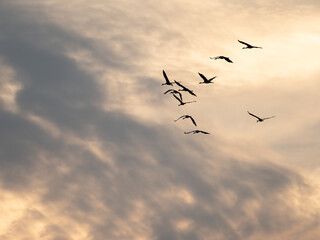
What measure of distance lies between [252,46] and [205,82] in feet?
51.8

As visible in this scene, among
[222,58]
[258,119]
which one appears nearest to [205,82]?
[222,58]

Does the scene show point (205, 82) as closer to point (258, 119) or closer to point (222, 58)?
point (222, 58)

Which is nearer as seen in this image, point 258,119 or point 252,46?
point 252,46

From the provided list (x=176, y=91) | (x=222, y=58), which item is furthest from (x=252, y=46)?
(x=176, y=91)

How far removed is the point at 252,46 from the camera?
139125 millimetres

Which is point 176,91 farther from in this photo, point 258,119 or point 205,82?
point 258,119

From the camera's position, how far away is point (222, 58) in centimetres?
13500

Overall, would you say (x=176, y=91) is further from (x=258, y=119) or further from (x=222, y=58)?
(x=258, y=119)

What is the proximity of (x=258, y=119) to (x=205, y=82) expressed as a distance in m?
24.9

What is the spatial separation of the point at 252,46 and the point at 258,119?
2401 cm

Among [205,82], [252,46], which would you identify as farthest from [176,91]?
[252,46]

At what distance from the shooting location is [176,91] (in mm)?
143000

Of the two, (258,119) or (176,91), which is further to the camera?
(258,119)

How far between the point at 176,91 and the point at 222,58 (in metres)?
16.0
